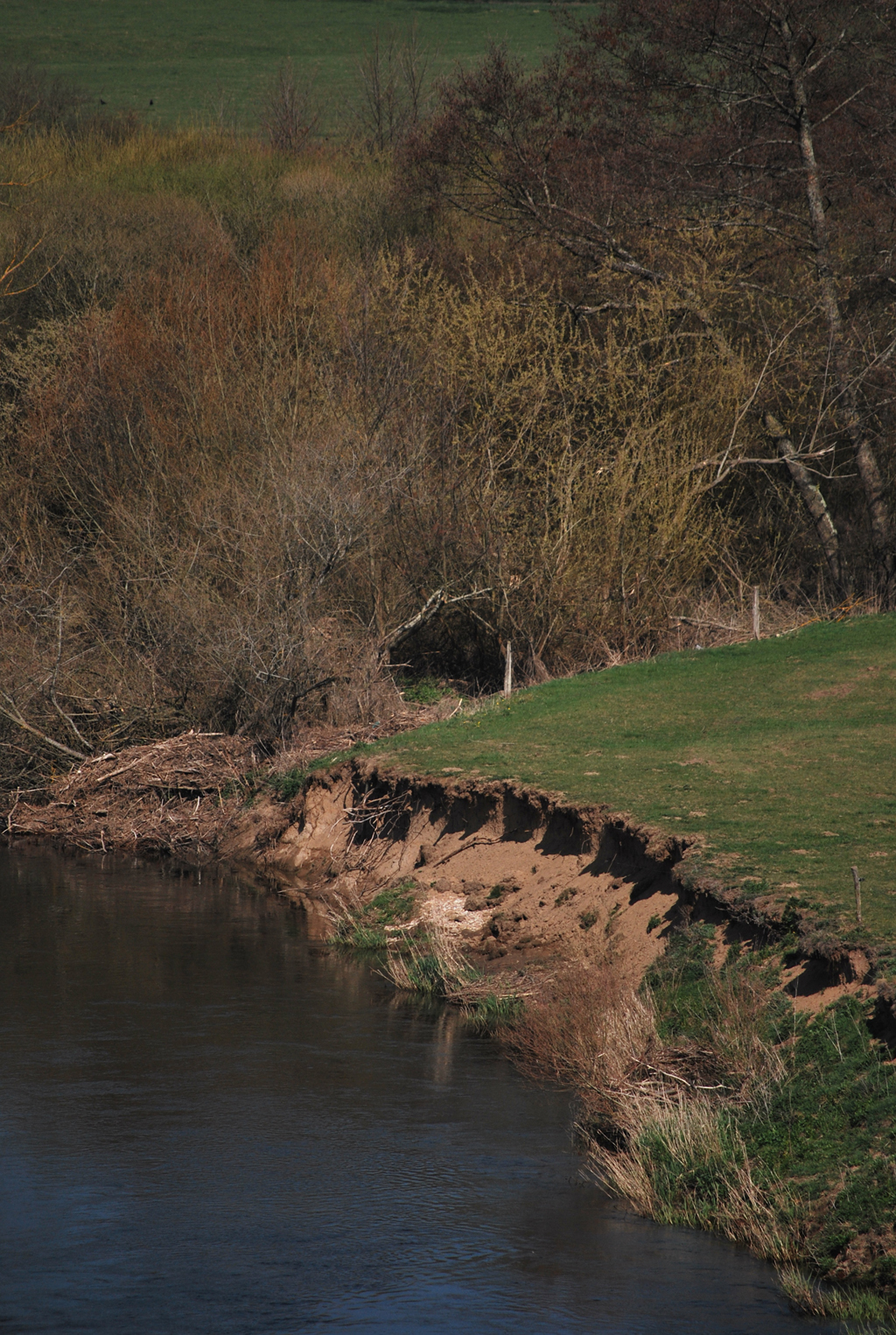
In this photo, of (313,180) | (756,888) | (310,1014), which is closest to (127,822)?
(310,1014)

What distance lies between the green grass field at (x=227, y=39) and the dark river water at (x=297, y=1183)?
163ft

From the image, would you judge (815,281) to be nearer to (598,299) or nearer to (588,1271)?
(598,299)

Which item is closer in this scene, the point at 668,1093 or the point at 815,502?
the point at 668,1093

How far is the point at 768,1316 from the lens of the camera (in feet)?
22.9

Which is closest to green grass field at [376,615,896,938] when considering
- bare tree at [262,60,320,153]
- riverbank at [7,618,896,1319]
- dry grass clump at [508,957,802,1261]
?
riverbank at [7,618,896,1319]

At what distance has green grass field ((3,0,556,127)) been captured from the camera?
63062 millimetres

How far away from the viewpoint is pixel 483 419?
25.5 meters

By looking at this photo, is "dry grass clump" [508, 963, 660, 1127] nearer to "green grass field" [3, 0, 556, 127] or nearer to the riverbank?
the riverbank

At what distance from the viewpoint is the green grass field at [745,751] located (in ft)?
36.3

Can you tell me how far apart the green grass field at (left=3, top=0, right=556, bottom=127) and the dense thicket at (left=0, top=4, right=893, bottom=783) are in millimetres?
30478

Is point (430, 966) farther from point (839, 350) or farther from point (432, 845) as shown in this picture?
point (839, 350)

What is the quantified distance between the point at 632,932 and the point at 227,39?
255ft

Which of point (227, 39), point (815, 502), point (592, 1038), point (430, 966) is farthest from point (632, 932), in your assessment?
point (227, 39)

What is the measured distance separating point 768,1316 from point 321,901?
9.87 meters
